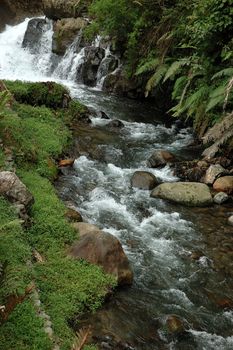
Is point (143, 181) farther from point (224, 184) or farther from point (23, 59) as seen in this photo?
point (23, 59)

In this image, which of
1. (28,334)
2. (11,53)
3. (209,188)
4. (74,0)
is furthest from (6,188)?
(74,0)

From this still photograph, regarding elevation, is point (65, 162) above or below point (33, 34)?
below

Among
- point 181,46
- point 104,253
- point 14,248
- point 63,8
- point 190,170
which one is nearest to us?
point 14,248

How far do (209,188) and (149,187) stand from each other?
1.30 m

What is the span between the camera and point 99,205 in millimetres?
8727

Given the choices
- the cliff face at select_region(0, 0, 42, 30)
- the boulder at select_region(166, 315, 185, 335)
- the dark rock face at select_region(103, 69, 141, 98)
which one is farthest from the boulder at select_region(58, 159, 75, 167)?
the cliff face at select_region(0, 0, 42, 30)

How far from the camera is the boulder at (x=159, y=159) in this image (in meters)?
10.9

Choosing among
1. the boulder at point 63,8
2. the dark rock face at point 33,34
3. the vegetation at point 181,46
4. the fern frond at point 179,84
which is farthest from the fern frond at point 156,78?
the boulder at point 63,8

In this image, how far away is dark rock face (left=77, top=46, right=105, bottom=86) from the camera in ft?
59.7

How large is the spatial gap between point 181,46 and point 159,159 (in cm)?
337

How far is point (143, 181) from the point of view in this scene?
32.2 ft

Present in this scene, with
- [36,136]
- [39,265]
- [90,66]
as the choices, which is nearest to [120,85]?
[90,66]

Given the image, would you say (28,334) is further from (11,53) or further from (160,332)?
(11,53)

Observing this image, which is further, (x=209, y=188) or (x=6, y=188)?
(x=209, y=188)
